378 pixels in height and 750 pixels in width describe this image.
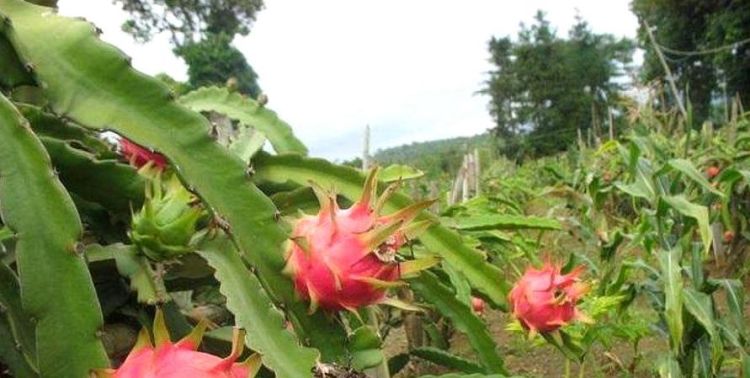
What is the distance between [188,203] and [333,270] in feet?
0.59

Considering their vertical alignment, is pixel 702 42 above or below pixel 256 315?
above

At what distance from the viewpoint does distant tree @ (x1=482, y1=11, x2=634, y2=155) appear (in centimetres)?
3269

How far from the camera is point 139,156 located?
84 centimetres

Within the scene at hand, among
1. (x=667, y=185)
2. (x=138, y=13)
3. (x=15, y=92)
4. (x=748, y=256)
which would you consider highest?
(x=138, y=13)

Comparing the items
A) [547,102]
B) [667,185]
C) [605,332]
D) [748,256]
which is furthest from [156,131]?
[547,102]

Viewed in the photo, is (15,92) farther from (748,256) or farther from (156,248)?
(748,256)

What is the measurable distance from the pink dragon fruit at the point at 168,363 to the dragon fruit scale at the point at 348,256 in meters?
0.11

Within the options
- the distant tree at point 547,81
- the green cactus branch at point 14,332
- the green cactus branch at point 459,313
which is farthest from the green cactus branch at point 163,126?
the distant tree at point 547,81

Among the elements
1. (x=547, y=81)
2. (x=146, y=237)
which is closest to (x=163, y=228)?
(x=146, y=237)

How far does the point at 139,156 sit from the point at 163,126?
0.15m

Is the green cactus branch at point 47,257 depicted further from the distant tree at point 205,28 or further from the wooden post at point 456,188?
the distant tree at point 205,28

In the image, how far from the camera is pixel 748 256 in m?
3.73

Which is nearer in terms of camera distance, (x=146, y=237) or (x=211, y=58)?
(x=146, y=237)

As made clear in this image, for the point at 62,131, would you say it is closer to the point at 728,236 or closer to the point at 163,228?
the point at 163,228
